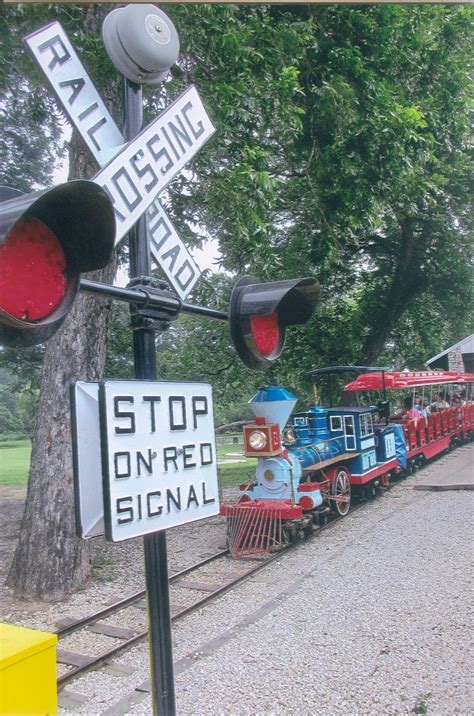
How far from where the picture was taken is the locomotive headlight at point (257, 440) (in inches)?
298

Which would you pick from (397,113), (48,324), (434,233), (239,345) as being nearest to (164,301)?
(239,345)

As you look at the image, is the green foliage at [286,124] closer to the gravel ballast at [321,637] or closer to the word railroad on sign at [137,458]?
the gravel ballast at [321,637]

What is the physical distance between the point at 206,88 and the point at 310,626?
5.17m

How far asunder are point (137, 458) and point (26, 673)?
69 cm

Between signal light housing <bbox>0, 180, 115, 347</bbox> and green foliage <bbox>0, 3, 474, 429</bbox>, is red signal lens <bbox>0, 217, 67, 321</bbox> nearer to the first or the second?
signal light housing <bbox>0, 180, 115, 347</bbox>

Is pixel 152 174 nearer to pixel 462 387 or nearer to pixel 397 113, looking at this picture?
pixel 397 113

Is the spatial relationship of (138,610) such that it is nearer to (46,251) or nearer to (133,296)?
(133,296)

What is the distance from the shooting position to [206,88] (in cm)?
569

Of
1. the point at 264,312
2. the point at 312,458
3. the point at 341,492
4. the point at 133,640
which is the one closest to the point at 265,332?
the point at 264,312

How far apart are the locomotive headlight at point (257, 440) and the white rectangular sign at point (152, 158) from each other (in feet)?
19.6

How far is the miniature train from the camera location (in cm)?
734

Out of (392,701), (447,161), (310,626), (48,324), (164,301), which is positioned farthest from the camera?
(447,161)

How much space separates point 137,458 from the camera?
1.33 metres

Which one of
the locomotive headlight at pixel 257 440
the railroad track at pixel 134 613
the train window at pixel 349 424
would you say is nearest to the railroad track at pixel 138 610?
the railroad track at pixel 134 613
